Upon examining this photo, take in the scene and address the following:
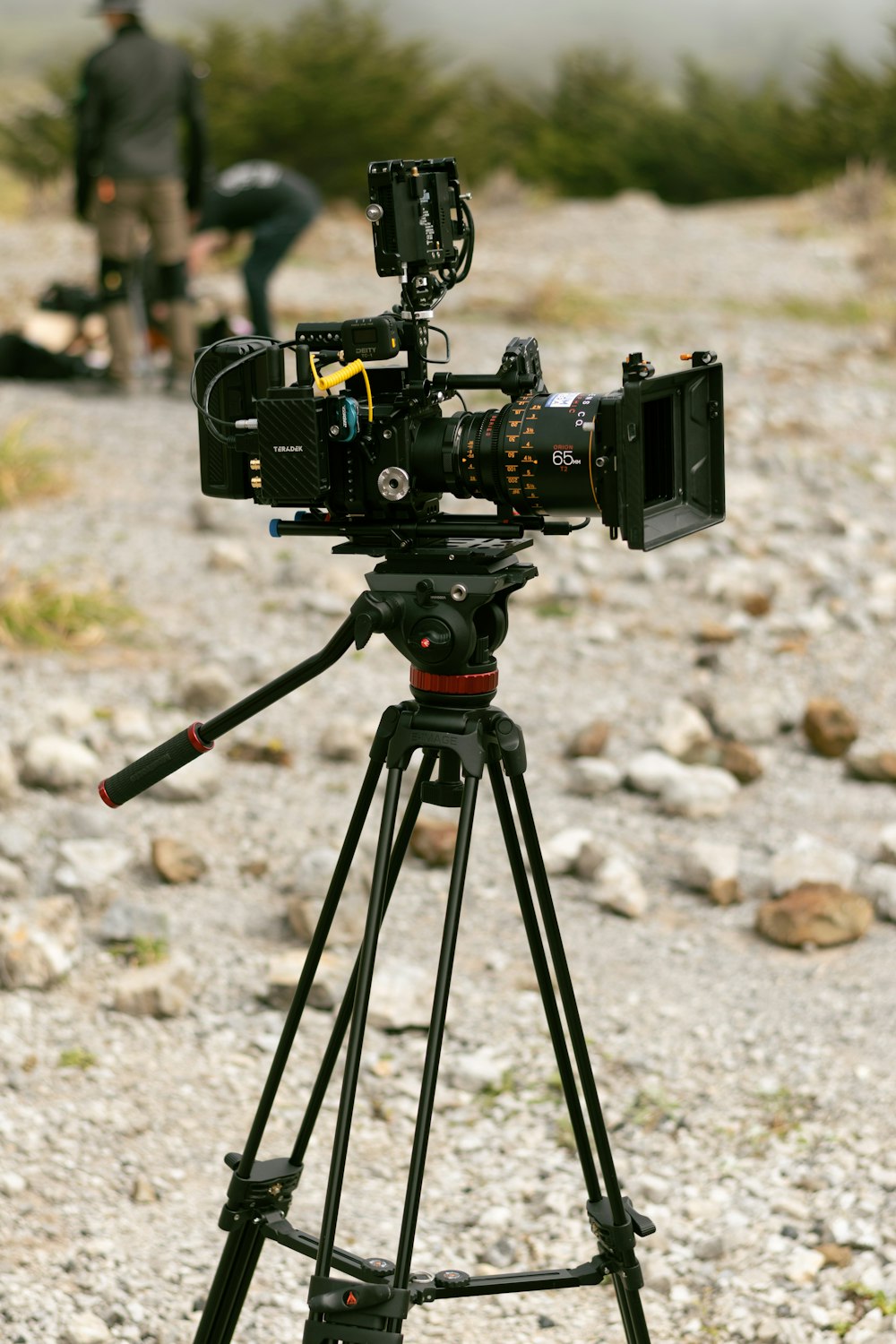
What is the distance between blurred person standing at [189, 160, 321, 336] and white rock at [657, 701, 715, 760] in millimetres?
4589

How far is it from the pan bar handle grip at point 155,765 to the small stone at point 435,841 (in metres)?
1.99

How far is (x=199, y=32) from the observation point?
792 inches

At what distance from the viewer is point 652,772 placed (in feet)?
16.3

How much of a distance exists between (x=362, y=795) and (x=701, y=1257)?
139cm

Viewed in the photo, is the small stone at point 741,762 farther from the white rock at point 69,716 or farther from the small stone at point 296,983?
the white rock at point 69,716

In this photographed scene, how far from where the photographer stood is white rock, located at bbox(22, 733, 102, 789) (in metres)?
4.69

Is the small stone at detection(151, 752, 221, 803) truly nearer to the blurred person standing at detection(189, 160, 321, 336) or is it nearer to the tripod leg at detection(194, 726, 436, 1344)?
the tripod leg at detection(194, 726, 436, 1344)

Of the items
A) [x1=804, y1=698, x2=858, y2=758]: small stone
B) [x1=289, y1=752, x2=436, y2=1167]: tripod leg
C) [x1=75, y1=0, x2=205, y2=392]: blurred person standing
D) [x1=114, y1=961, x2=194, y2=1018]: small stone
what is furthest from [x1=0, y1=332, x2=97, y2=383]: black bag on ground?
[x1=289, y1=752, x2=436, y2=1167]: tripod leg

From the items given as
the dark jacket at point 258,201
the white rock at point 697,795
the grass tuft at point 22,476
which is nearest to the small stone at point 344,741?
the white rock at point 697,795

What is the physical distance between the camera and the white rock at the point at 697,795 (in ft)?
15.8

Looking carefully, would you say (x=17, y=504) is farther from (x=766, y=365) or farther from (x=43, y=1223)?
(x=766, y=365)

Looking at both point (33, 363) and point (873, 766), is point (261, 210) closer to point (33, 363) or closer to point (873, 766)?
point (33, 363)

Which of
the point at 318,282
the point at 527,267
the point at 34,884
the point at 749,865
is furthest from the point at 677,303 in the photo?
the point at 34,884

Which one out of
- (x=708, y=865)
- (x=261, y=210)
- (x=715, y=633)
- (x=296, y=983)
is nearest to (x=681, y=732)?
(x=708, y=865)
